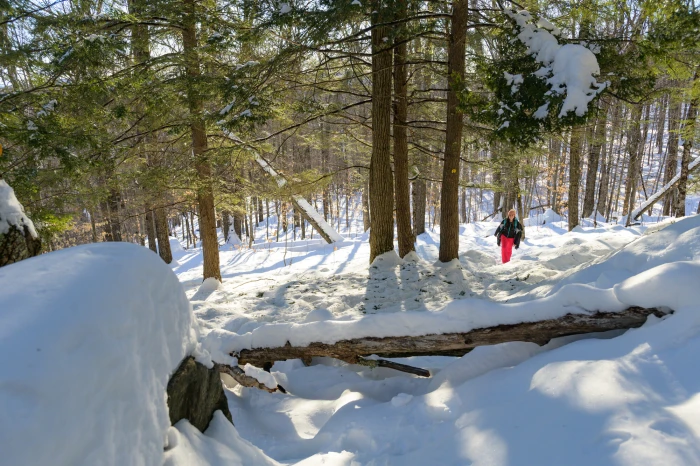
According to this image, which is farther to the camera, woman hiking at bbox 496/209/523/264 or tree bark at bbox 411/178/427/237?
tree bark at bbox 411/178/427/237

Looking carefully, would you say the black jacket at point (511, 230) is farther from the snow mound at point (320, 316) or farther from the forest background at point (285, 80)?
the snow mound at point (320, 316)

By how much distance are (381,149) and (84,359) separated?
7.21 m

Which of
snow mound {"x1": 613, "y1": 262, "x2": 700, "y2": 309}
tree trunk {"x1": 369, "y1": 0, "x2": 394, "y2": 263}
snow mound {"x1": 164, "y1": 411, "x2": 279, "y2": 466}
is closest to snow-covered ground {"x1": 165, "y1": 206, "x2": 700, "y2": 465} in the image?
snow mound {"x1": 613, "y1": 262, "x2": 700, "y2": 309}

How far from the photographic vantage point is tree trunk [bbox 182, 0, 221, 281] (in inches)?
293

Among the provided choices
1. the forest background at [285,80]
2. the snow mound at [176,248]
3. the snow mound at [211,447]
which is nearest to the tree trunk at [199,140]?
the forest background at [285,80]

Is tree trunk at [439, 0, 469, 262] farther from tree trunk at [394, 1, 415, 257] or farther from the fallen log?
the fallen log

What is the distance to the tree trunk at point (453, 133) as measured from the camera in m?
6.82

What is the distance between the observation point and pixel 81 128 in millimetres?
6887

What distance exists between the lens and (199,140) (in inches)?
345

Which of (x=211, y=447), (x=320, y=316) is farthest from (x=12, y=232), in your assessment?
(x=211, y=447)

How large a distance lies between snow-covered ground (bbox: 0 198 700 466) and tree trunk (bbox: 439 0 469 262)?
2972 millimetres

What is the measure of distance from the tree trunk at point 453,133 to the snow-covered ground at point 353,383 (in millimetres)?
2972

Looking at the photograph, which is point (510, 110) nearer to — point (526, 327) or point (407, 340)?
point (526, 327)

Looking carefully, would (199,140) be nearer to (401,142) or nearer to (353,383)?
(401,142)
